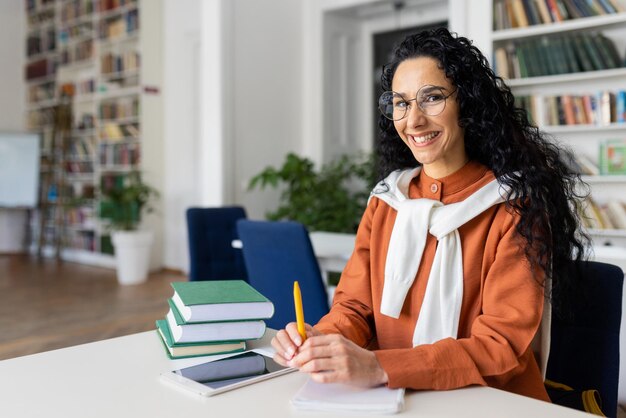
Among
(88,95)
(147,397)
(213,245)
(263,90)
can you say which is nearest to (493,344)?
(147,397)

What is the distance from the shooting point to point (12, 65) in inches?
348

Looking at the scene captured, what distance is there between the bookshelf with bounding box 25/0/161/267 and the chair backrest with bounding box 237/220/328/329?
4388 mm

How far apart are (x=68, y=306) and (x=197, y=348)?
4418 millimetres

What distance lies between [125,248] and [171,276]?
2.06 feet

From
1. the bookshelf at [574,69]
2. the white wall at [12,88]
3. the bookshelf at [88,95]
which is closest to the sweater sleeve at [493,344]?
the bookshelf at [574,69]

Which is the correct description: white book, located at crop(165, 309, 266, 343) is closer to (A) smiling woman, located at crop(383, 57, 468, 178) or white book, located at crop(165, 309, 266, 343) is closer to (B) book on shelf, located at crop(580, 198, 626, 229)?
(A) smiling woman, located at crop(383, 57, 468, 178)

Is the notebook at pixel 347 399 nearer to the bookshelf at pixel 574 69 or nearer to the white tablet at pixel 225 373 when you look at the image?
the white tablet at pixel 225 373

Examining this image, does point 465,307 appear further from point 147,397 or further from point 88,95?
point 88,95

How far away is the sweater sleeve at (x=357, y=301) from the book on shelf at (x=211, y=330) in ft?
0.52

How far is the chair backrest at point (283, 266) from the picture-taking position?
2.40 metres

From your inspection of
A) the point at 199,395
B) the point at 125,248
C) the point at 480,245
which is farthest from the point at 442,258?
the point at 125,248

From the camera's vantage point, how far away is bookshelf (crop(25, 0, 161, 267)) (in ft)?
23.4

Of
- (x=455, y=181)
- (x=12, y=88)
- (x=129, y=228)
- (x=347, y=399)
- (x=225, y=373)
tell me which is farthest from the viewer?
(x=12, y=88)

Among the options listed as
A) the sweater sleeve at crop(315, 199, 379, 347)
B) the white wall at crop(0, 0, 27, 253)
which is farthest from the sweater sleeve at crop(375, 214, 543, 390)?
the white wall at crop(0, 0, 27, 253)
